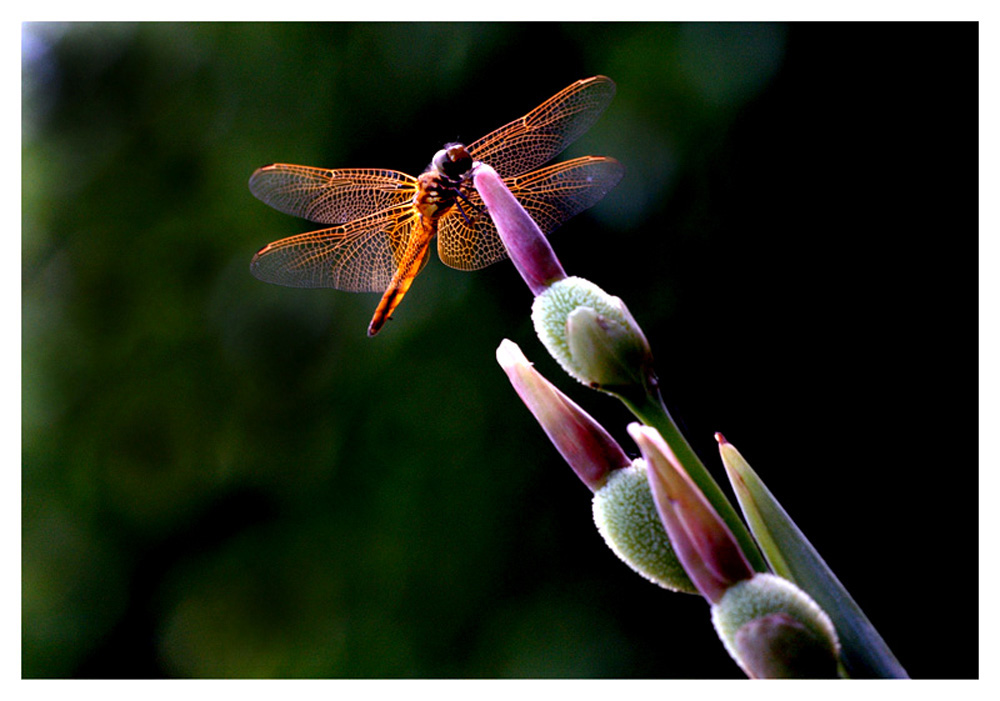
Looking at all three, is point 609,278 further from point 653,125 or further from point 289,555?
point 289,555

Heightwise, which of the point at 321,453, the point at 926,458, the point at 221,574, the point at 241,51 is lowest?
the point at 221,574

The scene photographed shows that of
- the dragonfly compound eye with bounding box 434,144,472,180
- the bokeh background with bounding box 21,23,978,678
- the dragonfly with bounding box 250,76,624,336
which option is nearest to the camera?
the dragonfly compound eye with bounding box 434,144,472,180

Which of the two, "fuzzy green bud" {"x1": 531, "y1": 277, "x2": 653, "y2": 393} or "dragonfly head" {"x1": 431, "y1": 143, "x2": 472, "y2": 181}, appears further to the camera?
"dragonfly head" {"x1": 431, "y1": 143, "x2": 472, "y2": 181}

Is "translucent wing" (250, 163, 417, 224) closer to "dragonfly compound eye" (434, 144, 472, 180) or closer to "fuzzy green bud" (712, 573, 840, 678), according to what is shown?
"dragonfly compound eye" (434, 144, 472, 180)

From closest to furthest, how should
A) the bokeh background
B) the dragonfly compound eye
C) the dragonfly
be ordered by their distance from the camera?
1. the dragonfly compound eye
2. the dragonfly
3. the bokeh background

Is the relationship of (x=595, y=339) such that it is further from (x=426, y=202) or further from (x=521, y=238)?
(x=426, y=202)

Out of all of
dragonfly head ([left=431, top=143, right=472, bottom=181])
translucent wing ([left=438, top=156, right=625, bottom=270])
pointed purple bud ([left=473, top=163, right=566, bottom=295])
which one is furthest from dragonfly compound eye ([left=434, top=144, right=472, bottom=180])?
pointed purple bud ([left=473, top=163, right=566, bottom=295])
